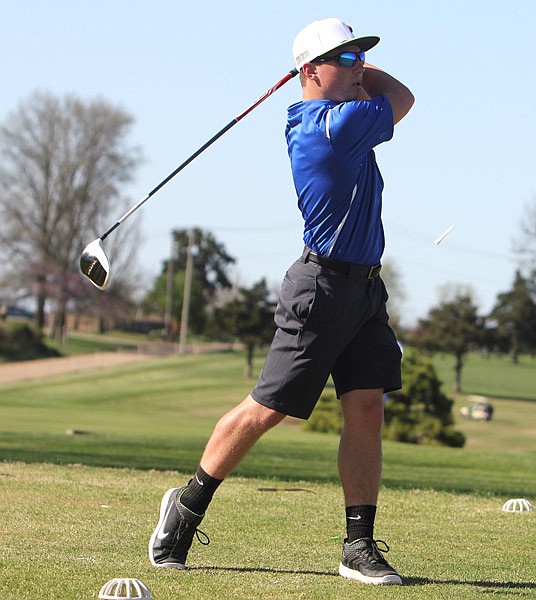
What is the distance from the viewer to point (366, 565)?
4496 mm

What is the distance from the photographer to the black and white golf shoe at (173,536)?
4.57 m

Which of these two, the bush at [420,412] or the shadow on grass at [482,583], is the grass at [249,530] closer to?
the shadow on grass at [482,583]

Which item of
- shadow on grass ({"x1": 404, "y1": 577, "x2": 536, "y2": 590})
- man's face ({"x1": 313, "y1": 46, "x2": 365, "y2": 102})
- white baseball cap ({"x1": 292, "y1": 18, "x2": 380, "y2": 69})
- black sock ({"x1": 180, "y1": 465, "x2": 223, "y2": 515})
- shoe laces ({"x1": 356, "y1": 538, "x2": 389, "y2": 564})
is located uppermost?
white baseball cap ({"x1": 292, "y1": 18, "x2": 380, "y2": 69})

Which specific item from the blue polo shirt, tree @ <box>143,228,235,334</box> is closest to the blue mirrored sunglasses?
the blue polo shirt

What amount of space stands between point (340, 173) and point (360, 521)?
1458mm

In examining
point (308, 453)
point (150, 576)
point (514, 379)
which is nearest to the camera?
point (150, 576)

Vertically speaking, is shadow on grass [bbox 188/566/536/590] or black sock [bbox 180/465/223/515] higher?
black sock [bbox 180/465/223/515]

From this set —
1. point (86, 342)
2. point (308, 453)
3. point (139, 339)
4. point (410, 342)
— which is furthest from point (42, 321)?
point (308, 453)

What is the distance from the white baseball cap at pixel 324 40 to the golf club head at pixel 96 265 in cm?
136

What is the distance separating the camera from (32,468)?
25.1ft

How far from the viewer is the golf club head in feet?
17.3

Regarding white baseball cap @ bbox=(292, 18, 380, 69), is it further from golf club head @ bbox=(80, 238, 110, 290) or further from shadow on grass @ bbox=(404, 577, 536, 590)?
shadow on grass @ bbox=(404, 577, 536, 590)

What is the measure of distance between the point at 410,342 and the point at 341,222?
55.2m

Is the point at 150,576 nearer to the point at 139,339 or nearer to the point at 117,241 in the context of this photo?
the point at 117,241
